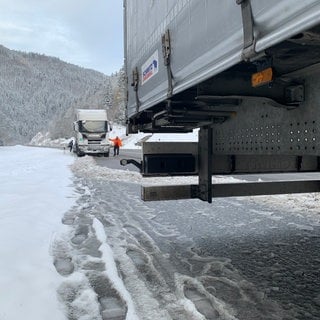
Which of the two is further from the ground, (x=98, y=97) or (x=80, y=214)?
(x=98, y=97)

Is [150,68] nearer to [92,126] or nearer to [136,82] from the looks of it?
[136,82]

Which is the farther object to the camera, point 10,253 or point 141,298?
point 10,253

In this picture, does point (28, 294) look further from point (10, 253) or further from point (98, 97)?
point (98, 97)

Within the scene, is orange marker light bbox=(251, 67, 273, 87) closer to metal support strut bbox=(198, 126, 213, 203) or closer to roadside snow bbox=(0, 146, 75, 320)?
metal support strut bbox=(198, 126, 213, 203)

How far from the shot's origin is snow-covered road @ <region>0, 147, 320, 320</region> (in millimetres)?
3098

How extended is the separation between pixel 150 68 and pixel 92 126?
26.6 m

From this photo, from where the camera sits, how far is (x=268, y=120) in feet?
10.3

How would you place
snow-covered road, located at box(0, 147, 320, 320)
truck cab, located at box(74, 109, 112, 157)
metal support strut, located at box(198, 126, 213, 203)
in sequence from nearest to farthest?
snow-covered road, located at box(0, 147, 320, 320) → metal support strut, located at box(198, 126, 213, 203) → truck cab, located at box(74, 109, 112, 157)

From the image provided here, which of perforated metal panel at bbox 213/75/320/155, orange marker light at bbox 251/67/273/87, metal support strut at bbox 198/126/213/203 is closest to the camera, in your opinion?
orange marker light at bbox 251/67/273/87

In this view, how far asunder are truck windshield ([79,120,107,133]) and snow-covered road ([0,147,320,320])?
2295cm

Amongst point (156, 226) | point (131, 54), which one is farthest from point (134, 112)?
point (156, 226)

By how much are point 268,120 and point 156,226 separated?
309 cm

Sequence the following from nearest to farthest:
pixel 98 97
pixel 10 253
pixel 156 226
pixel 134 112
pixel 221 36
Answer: pixel 221 36 < pixel 10 253 < pixel 134 112 < pixel 156 226 < pixel 98 97

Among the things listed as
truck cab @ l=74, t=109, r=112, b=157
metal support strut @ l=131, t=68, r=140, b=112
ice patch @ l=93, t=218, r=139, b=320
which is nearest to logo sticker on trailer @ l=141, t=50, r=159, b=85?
metal support strut @ l=131, t=68, r=140, b=112
